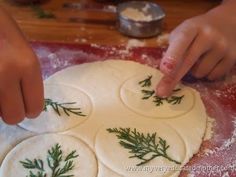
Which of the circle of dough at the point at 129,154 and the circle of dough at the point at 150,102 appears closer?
the circle of dough at the point at 129,154

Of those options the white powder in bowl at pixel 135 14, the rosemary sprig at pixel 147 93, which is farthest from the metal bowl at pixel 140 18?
the rosemary sprig at pixel 147 93

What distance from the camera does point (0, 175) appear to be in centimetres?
85

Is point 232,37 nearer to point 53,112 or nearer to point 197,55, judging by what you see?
point 197,55

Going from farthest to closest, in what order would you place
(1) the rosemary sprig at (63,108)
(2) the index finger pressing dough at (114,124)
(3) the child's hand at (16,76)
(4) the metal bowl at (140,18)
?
1. (4) the metal bowl at (140,18)
2. (1) the rosemary sprig at (63,108)
3. (2) the index finger pressing dough at (114,124)
4. (3) the child's hand at (16,76)

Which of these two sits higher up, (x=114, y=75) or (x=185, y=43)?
(x=185, y=43)

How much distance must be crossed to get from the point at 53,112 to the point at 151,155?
26cm

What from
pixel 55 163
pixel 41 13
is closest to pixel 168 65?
pixel 55 163

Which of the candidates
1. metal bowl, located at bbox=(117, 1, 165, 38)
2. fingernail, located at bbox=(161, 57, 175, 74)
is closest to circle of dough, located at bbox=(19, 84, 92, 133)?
fingernail, located at bbox=(161, 57, 175, 74)

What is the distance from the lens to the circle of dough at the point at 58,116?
97cm

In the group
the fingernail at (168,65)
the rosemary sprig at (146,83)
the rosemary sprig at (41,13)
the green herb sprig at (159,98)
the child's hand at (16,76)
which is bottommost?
the green herb sprig at (159,98)

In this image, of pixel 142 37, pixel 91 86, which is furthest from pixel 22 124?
pixel 142 37

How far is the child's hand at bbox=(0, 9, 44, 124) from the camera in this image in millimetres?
789

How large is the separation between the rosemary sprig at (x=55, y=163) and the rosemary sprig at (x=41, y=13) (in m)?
Answer: 0.64

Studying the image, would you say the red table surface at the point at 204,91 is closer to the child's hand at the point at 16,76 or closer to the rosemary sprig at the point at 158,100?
the rosemary sprig at the point at 158,100
